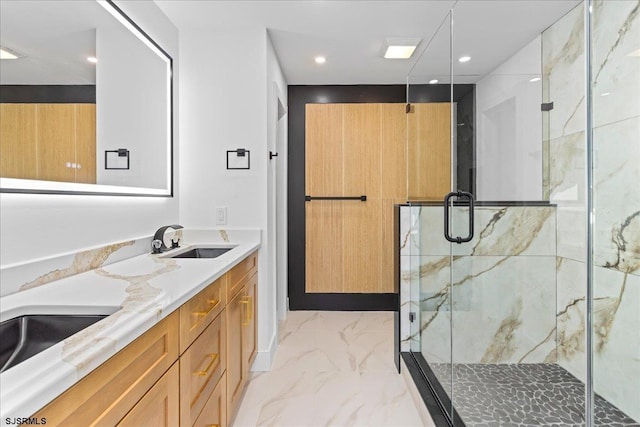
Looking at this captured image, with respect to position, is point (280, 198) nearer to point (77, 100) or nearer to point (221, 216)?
point (221, 216)

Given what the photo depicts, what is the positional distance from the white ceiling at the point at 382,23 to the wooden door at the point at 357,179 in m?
0.86

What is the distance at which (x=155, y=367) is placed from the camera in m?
0.97

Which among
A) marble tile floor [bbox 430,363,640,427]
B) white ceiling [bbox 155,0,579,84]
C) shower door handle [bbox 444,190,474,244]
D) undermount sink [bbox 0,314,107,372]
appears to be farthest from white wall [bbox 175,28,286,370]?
undermount sink [bbox 0,314,107,372]

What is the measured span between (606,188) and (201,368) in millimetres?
1678

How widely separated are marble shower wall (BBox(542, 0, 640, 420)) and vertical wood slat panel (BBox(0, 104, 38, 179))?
202 centimetres

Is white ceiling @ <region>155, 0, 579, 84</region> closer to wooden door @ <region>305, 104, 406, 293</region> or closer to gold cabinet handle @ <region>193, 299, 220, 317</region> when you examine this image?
wooden door @ <region>305, 104, 406, 293</region>

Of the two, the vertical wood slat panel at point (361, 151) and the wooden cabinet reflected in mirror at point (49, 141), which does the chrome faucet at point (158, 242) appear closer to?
the wooden cabinet reflected in mirror at point (49, 141)

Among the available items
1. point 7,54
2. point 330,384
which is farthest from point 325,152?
point 7,54

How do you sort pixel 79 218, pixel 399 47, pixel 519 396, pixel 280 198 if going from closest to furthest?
1. pixel 79 218
2. pixel 519 396
3. pixel 399 47
4. pixel 280 198

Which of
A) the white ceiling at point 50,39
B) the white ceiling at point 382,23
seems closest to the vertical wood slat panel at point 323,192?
the white ceiling at point 382,23

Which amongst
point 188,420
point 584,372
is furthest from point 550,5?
point 188,420

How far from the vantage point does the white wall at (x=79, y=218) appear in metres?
1.23

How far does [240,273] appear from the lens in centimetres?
200

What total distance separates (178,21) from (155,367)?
237 centimetres
